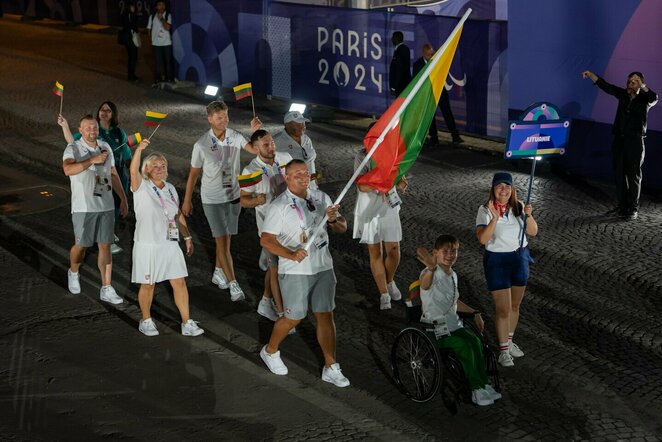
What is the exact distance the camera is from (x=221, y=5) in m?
21.4

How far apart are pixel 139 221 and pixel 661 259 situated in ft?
19.1

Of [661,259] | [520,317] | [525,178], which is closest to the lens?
[520,317]

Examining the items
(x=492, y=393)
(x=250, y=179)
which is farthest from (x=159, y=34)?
(x=492, y=393)

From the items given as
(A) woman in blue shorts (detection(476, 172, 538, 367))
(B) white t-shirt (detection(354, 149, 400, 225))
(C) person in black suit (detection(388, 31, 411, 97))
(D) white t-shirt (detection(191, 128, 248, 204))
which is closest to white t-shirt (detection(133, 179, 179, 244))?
(D) white t-shirt (detection(191, 128, 248, 204))

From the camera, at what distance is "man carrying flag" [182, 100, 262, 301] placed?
9.77 meters

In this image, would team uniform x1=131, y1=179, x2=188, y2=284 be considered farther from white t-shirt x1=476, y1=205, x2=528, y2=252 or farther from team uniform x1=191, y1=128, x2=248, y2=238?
white t-shirt x1=476, y1=205, x2=528, y2=252

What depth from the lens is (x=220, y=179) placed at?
984cm

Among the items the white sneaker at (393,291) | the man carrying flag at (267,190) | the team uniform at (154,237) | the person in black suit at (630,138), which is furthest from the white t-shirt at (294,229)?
the person in black suit at (630,138)

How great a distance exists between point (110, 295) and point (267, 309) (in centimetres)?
162

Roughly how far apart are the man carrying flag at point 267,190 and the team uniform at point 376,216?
2.55 feet

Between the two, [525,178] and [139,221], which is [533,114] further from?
[139,221]

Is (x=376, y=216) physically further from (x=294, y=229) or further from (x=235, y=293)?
(x=294, y=229)

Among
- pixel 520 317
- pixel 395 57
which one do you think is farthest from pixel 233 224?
pixel 395 57

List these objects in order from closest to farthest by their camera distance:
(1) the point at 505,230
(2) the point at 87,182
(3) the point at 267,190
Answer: (1) the point at 505,230
(3) the point at 267,190
(2) the point at 87,182
